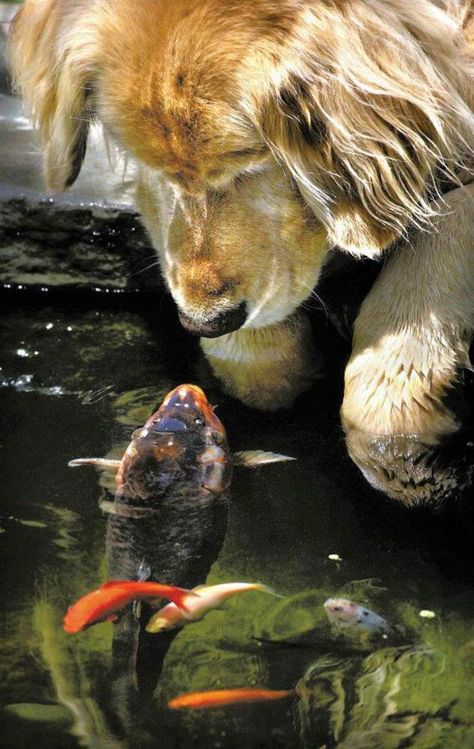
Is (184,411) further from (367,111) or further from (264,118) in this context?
(367,111)

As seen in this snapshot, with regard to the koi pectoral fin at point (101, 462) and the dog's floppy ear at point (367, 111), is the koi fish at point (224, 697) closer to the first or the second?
the koi pectoral fin at point (101, 462)

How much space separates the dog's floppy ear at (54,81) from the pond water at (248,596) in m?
0.75

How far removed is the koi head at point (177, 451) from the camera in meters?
3.02

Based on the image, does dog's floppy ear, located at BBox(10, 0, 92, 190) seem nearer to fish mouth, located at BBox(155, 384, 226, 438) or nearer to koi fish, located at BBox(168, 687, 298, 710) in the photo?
fish mouth, located at BBox(155, 384, 226, 438)

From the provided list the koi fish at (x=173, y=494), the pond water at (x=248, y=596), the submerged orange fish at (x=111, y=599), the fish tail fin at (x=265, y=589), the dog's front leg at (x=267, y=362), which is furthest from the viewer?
the dog's front leg at (x=267, y=362)

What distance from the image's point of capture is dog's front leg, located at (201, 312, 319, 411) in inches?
143

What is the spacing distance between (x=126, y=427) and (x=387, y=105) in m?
1.27

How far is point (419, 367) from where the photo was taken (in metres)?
3.14

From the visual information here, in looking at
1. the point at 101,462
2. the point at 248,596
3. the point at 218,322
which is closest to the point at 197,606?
the point at 248,596

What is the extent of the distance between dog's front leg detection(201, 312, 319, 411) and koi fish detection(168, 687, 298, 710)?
1388 mm

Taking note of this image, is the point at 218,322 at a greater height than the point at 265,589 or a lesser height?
greater

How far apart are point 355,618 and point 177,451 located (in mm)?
772

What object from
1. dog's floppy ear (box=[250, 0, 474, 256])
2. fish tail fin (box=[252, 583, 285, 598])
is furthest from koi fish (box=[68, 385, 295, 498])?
dog's floppy ear (box=[250, 0, 474, 256])

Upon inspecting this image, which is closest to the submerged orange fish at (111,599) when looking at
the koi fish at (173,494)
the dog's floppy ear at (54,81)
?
the koi fish at (173,494)
